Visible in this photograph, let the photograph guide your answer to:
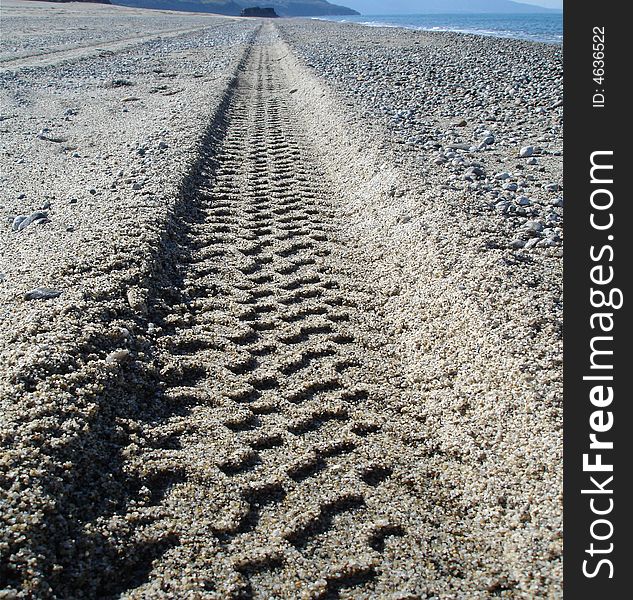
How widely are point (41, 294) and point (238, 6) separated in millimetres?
135561

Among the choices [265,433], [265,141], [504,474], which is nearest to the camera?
[504,474]

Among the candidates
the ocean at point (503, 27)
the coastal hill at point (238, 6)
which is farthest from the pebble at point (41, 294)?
the coastal hill at point (238, 6)

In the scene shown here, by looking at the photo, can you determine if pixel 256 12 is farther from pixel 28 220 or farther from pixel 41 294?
pixel 41 294

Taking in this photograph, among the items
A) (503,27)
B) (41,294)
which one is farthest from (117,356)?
(503,27)

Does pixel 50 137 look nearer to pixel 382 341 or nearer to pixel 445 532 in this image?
pixel 382 341

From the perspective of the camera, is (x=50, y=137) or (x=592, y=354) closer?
(x=592, y=354)

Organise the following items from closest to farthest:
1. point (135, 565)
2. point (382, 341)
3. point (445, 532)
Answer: point (135, 565) → point (445, 532) → point (382, 341)

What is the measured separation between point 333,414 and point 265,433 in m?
0.35

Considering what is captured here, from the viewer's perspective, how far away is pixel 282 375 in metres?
3.03

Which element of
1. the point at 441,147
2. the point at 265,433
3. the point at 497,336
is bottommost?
the point at 265,433

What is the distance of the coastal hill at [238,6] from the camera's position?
98312 mm

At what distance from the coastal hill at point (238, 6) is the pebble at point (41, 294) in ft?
292

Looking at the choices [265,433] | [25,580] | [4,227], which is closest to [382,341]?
[265,433]

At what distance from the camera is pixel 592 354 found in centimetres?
248
